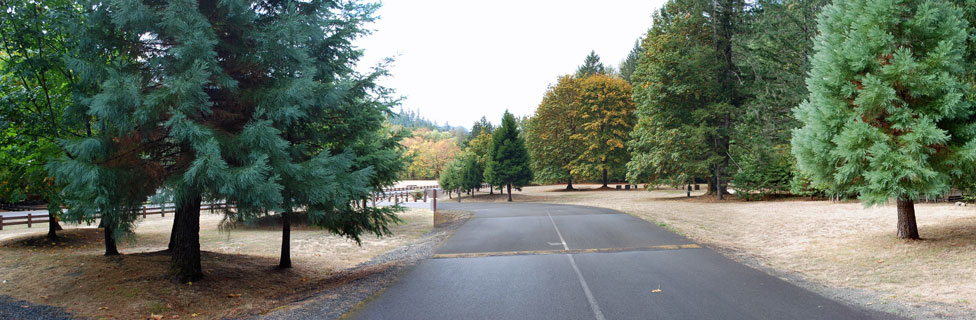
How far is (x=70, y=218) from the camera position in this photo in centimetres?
609

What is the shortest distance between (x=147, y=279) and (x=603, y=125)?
45732 mm

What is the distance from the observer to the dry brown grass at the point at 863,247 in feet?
22.0

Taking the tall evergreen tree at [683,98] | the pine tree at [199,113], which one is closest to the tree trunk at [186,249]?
the pine tree at [199,113]

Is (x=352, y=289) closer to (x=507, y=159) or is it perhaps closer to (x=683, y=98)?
(x=683, y=98)

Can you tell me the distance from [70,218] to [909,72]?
13451 millimetres

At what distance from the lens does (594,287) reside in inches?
271

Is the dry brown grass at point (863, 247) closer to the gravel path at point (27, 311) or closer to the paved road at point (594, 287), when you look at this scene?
the paved road at point (594, 287)

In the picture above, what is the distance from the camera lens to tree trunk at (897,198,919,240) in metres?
9.38

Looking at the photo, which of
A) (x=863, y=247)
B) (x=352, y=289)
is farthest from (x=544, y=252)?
(x=863, y=247)

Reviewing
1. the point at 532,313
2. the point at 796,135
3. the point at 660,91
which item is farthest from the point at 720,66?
the point at 532,313

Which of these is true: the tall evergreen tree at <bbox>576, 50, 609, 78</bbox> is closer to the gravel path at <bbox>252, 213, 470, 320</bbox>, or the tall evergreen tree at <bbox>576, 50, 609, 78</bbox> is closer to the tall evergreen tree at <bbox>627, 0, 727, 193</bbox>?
the tall evergreen tree at <bbox>627, 0, 727, 193</bbox>

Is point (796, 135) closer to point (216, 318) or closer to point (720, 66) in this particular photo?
point (216, 318)

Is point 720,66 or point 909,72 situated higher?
point 720,66

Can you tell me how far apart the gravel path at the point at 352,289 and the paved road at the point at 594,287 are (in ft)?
0.97
